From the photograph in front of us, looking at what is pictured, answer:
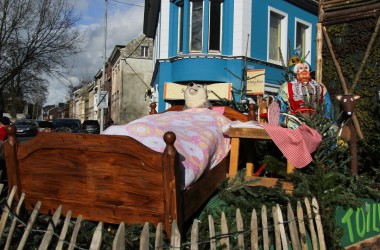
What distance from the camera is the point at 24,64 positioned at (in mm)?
20875

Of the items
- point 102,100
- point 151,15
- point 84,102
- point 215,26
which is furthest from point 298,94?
point 84,102

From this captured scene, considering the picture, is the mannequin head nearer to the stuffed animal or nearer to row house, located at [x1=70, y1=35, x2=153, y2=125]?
the stuffed animal

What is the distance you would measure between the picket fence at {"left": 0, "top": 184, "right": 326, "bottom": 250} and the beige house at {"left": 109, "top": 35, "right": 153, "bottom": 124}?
3240cm

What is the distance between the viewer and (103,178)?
2.97 m

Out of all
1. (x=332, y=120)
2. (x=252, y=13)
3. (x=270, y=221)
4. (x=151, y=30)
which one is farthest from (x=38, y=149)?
(x=151, y=30)

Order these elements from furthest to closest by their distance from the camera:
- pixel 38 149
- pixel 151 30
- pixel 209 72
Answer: pixel 151 30 < pixel 209 72 < pixel 38 149

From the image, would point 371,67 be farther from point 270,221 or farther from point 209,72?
point 209,72

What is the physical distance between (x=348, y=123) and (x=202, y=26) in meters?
11.2

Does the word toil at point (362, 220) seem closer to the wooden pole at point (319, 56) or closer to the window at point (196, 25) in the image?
the wooden pole at point (319, 56)

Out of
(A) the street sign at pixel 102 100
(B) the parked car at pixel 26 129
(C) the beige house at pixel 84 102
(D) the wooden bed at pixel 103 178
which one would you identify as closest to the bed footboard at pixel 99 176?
(D) the wooden bed at pixel 103 178

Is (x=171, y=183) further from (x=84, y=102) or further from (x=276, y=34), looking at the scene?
(x=84, y=102)

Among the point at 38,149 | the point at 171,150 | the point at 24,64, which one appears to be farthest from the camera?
the point at 24,64

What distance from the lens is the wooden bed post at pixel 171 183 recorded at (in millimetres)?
2719

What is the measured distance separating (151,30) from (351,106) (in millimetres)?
20714
